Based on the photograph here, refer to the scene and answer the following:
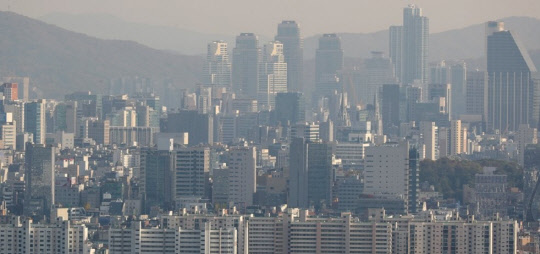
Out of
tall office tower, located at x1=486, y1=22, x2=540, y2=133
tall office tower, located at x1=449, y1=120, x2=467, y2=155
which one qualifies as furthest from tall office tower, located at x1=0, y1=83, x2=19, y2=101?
tall office tower, located at x1=486, y1=22, x2=540, y2=133

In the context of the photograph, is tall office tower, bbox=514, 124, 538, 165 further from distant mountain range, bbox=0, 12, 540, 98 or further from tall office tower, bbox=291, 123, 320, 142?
distant mountain range, bbox=0, 12, 540, 98

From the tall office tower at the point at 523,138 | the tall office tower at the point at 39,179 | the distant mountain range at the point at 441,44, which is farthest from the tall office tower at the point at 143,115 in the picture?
the tall office tower at the point at 39,179

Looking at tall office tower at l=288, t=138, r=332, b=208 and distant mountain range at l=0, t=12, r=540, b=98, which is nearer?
tall office tower at l=288, t=138, r=332, b=208

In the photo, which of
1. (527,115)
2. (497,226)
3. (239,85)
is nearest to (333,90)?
(239,85)

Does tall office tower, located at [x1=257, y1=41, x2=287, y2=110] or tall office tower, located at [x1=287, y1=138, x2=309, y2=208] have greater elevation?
tall office tower, located at [x1=257, y1=41, x2=287, y2=110]

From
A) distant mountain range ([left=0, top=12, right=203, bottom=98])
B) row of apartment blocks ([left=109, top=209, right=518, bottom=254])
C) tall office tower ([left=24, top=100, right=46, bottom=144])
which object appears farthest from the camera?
distant mountain range ([left=0, top=12, right=203, bottom=98])

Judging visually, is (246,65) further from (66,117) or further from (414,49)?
(66,117)
